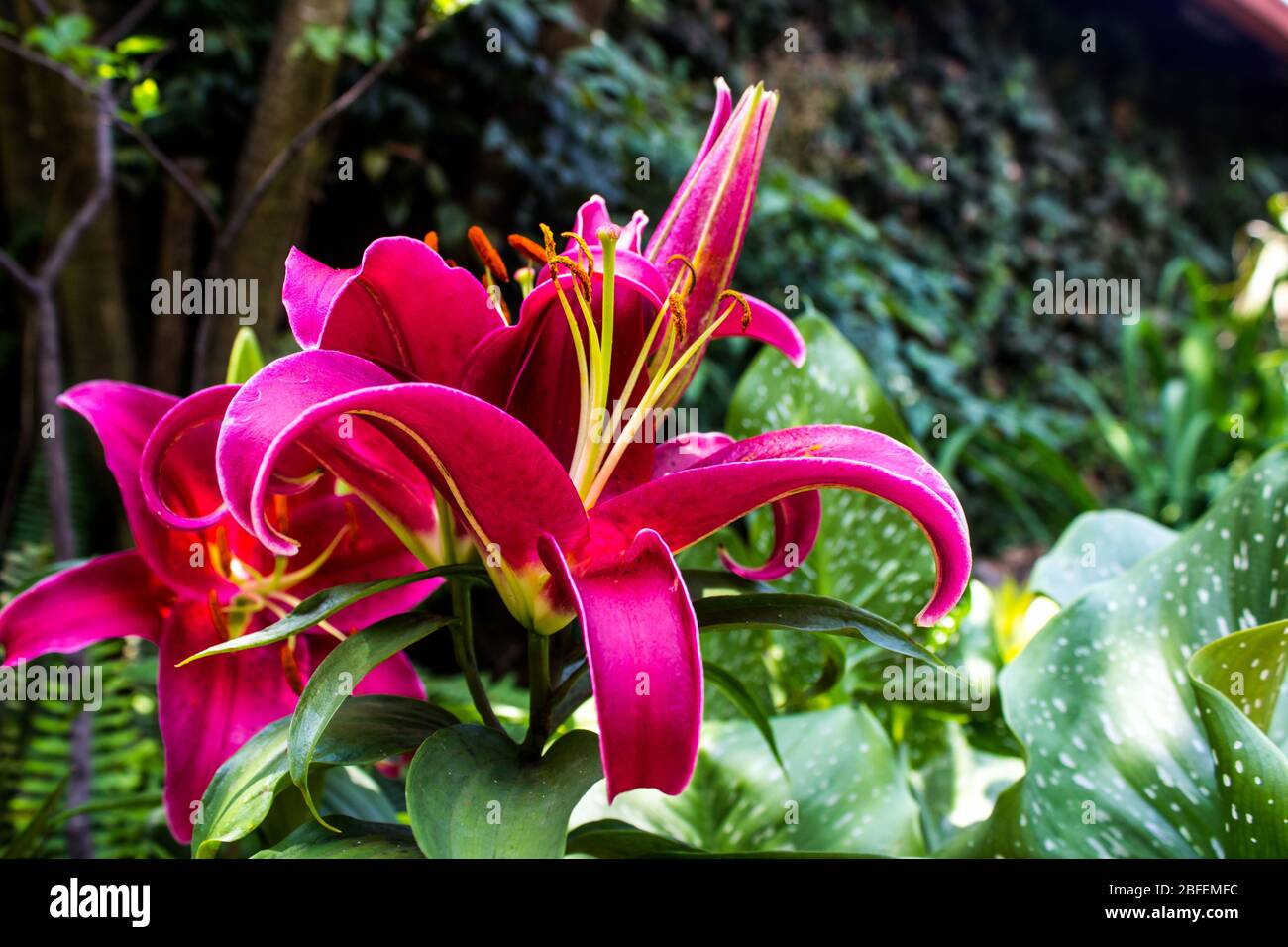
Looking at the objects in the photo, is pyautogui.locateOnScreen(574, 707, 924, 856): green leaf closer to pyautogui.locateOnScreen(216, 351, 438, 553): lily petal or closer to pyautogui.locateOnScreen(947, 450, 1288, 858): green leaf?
pyautogui.locateOnScreen(947, 450, 1288, 858): green leaf

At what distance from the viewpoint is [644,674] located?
35cm

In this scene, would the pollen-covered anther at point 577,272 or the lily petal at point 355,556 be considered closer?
the pollen-covered anther at point 577,272

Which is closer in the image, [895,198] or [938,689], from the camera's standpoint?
[938,689]

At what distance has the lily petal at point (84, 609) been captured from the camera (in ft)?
1.63

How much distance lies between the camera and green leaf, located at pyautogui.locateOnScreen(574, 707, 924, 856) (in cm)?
62

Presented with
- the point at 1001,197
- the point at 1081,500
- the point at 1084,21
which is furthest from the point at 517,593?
the point at 1084,21

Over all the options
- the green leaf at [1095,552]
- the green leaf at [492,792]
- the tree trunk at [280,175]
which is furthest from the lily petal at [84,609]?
the tree trunk at [280,175]

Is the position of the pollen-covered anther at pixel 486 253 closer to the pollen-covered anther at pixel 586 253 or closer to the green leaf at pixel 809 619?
the pollen-covered anther at pixel 586 253

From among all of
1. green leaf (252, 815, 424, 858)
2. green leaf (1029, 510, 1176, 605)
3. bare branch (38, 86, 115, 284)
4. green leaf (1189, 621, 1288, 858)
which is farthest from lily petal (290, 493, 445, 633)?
bare branch (38, 86, 115, 284)

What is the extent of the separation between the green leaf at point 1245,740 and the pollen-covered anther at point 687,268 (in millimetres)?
282

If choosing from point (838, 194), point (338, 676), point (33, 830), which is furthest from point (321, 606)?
point (838, 194)

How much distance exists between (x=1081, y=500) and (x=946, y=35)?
2.54 metres
